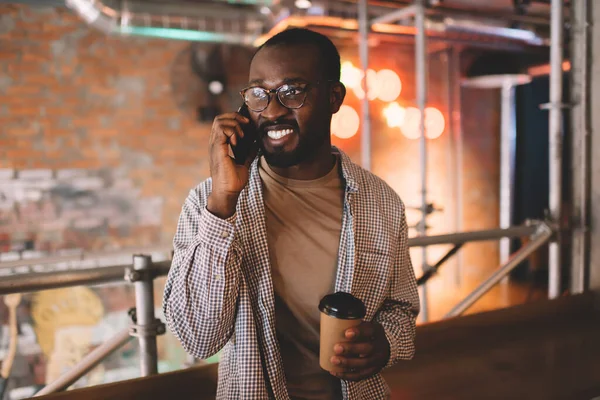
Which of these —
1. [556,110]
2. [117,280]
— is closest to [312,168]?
[117,280]

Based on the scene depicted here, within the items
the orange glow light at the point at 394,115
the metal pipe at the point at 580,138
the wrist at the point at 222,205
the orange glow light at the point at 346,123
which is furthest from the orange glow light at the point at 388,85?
the wrist at the point at 222,205

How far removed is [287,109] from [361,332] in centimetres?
55

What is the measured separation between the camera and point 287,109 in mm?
1215

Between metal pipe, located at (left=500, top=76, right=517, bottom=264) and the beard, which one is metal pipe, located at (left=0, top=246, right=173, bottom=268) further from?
metal pipe, located at (left=500, top=76, right=517, bottom=264)

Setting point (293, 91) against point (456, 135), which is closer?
point (293, 91)

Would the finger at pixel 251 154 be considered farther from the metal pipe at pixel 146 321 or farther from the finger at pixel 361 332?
the metal pipe at pixel 146 321

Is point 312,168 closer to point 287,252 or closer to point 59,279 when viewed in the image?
point 287,252

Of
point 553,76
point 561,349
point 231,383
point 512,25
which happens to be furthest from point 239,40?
point 231,383

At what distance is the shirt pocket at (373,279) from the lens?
1294 millimetres

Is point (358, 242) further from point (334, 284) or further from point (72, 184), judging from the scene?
point (72, 184)

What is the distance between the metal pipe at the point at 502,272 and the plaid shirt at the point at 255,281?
1492 millimetres

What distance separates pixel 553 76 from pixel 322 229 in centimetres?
223

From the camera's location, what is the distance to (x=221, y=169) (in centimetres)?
110

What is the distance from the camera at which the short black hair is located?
4.08 ft
